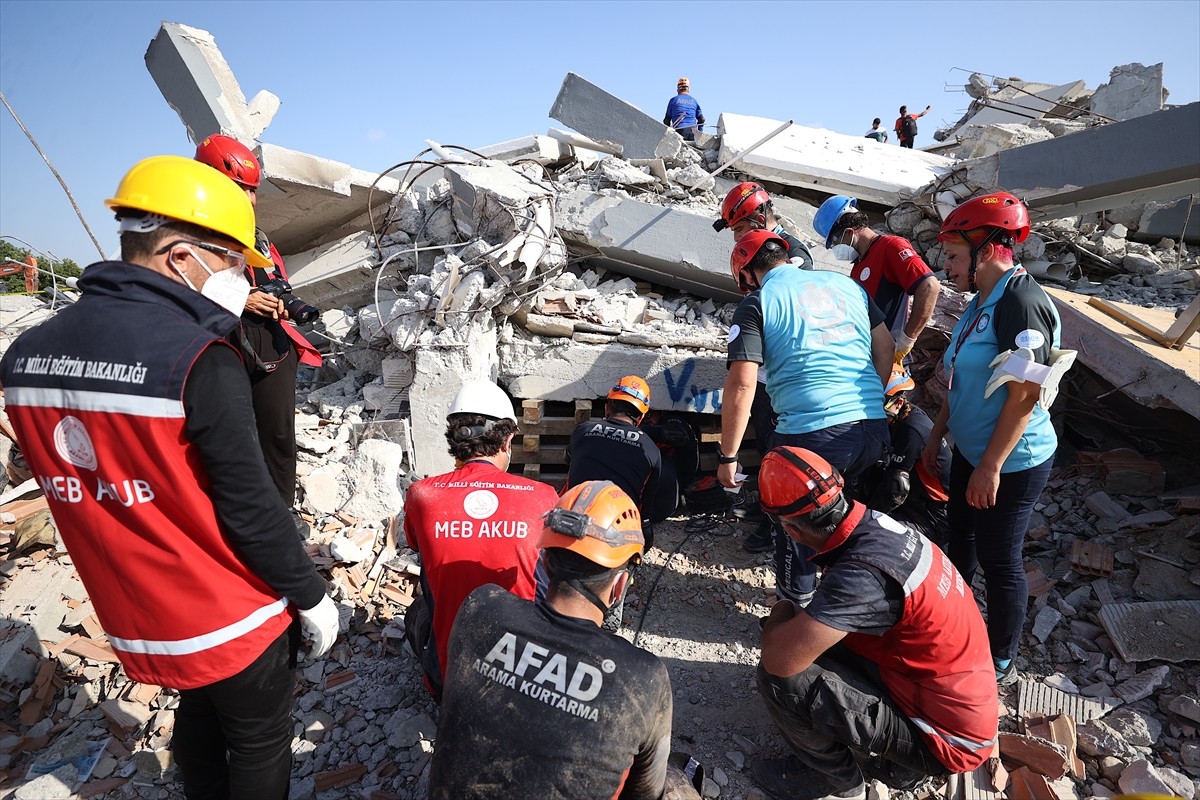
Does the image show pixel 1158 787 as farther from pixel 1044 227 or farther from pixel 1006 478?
pixel 1044 227

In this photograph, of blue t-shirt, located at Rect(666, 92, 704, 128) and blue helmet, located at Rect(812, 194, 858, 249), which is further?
blue t-shirt, located at Rect(666, 92, 704, 128)

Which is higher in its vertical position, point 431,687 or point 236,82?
point 236,82

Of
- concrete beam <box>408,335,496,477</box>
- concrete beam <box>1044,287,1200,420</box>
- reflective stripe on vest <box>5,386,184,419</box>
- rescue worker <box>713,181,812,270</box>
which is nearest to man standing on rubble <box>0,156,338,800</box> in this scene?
reflective stripe on vest <box>5,386,184,419</box>

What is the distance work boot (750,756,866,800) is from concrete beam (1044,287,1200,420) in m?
2.91

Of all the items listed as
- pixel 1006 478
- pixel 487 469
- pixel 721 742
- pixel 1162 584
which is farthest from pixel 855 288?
pixel 1162 584

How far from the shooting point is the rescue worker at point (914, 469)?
3371 millimetres

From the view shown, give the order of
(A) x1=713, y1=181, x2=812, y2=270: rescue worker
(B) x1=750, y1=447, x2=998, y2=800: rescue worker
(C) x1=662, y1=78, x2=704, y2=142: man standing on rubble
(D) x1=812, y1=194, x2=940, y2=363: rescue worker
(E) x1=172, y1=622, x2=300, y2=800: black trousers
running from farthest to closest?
(C) x1=662, y1=78, x2=704, y2=142: man standing on rubble < (A) x1=713, y1=181, x2=812, y2=270: rescue worker < (D) x1=812, y1=194, x2=940, y2=363: rescue worker < (B) x1=750, y1=447, x2=998, y2=800: rescue worker < (E) x1=172, y1=622, x2=300, y2=800: black trousers

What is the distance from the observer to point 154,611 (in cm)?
152

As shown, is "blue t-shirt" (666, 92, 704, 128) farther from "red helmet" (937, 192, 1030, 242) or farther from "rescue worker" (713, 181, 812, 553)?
"red helmet" (937, 192, 1030, 242)

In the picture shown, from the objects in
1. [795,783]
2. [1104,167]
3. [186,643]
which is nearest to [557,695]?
[186,643]

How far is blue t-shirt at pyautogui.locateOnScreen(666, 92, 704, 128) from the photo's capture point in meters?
8.50

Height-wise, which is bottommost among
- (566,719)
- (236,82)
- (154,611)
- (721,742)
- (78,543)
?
(721,742)

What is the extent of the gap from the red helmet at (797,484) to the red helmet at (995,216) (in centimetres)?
144

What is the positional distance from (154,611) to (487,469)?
1118mm
